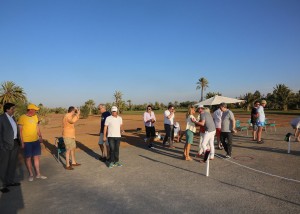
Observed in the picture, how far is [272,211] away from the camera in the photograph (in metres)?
4.64

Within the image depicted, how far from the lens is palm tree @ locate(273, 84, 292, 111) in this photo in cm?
5619

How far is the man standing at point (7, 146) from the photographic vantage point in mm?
6223

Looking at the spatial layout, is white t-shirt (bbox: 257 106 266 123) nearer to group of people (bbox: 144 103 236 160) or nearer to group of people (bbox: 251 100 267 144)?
group of people (bbox: 251 100 267 144)

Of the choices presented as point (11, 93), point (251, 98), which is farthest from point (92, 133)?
point (251, 98)

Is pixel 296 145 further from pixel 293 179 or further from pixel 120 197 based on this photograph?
pixel 120 197

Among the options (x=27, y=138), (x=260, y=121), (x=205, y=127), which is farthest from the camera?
(x=260, y=121)

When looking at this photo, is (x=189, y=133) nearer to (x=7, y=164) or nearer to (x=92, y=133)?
(x=7, y=164)

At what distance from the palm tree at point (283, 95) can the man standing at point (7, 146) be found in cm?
5884

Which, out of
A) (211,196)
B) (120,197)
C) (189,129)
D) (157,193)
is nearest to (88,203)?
(120,197)

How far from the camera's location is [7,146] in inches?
247

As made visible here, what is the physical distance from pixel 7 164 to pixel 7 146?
1.40 feet

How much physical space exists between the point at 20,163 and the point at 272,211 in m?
7.86

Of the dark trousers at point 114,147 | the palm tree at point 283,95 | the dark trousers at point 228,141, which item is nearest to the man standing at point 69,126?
Result: the dark trousers at point 114,147

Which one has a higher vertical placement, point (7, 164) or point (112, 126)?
point (112, 126)
